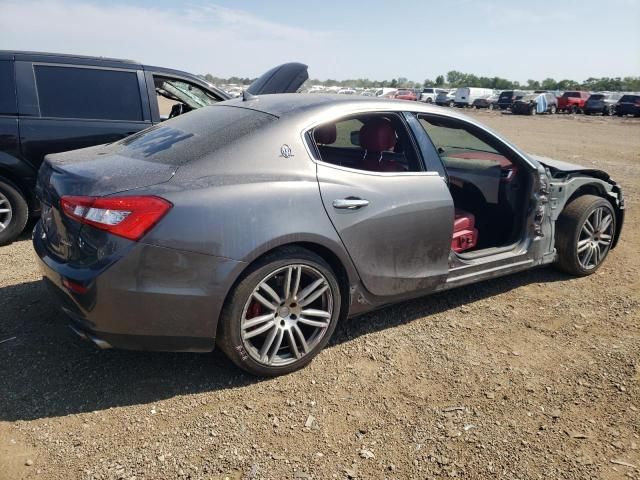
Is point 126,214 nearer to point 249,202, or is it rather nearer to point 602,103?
point 249,202

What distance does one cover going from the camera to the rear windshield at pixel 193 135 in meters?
2.88

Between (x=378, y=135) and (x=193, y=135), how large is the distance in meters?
1.41

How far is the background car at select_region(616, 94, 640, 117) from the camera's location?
34.7 meters

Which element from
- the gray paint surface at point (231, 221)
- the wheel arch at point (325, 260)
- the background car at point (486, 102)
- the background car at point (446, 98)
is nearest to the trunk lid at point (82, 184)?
the gray paint surface at point (231, 221)

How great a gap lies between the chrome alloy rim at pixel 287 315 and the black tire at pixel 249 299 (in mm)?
22

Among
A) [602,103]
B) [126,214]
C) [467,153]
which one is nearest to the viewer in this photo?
[126,214]

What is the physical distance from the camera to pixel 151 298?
255 centimetres

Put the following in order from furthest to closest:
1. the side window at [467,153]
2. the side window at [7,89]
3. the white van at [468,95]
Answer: the white van at [468,95]
the side window at [7,89]
the side window at [467,153]

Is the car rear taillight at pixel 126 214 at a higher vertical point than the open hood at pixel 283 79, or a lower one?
lower

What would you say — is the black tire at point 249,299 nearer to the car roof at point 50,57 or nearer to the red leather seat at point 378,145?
the red leather seat at point 378,145

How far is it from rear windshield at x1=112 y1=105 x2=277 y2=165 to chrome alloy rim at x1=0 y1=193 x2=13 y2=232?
7.56 ft

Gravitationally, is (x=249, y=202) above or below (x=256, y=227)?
above

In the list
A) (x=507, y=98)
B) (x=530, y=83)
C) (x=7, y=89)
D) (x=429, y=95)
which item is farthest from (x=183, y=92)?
(x=530, y=83)

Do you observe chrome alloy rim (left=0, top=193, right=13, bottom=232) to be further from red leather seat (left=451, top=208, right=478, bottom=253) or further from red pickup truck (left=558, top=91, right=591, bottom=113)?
red pickup truck (left=558, top=91, right=591, bottom=113)
